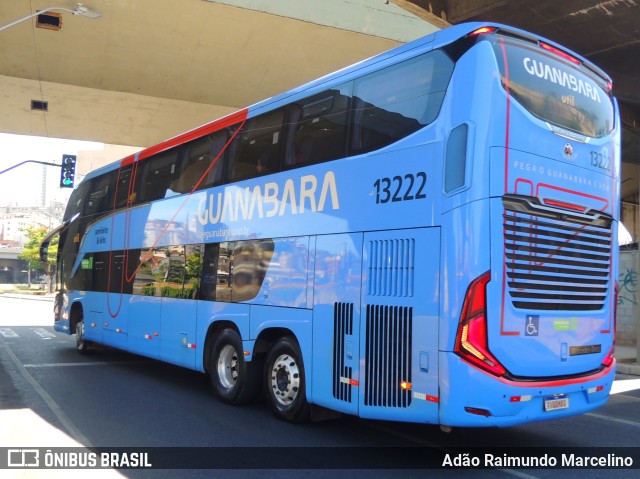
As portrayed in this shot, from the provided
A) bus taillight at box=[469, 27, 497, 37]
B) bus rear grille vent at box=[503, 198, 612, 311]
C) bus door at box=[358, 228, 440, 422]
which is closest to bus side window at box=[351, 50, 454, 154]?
bus taillight at box=[469, 27, 497, 37]

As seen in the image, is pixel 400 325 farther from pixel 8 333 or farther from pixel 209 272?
pixel 8 333

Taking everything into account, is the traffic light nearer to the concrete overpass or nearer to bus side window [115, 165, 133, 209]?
the concrete overpass

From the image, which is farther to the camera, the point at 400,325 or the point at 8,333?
the point at 8,333

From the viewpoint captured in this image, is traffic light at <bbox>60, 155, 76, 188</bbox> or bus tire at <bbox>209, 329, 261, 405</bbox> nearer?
bus tire at <bbox>209, 329, 261, 405</bbox>

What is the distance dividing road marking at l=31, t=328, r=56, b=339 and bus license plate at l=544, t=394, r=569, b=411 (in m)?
15.6

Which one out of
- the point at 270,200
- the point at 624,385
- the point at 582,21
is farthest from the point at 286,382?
the point at 582,21

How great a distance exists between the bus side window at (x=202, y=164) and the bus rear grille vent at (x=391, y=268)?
3.61 meters

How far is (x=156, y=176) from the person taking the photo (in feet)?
34.1

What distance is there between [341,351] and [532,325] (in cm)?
194

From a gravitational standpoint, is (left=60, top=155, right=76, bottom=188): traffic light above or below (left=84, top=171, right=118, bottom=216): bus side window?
above

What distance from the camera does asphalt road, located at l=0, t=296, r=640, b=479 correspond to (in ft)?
17.9

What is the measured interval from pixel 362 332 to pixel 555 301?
187 centimetres

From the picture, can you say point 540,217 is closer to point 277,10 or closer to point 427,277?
point 427,277

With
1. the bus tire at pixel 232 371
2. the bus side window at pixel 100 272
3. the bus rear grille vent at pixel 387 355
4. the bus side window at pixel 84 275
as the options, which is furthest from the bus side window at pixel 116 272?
the bus rear grille vent at pixel 387 355
